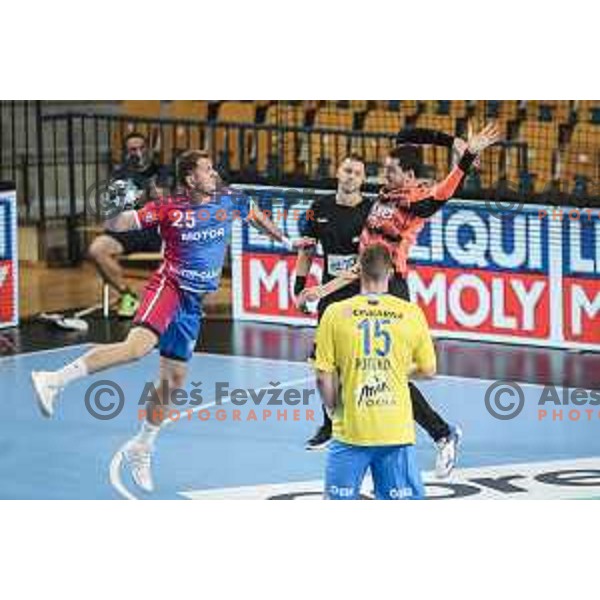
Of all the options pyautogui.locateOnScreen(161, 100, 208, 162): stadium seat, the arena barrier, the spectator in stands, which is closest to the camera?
the spectator in stands

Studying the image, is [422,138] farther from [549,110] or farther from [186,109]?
[186,109]

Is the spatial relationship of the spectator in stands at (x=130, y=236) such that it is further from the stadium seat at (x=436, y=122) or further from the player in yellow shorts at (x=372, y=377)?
the player in yellow shorts at (x=372, y=377)

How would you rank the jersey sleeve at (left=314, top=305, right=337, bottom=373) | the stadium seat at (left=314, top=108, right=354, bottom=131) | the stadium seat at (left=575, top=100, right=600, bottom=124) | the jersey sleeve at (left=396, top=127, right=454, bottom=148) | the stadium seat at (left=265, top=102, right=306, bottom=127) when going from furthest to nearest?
the stadium seat at (left=265, top=102, right=306, bottom=127), the stadium seat at (left=314, top=108, right=354, bottom=131), the stadium seat at (left=575, top=100, right=600, bottom=124), the jersey sleeve at (left=396, top=127, right=454, bottom=148), the jersey sleeve at (left=314, top=305, right=337, bottom=373)

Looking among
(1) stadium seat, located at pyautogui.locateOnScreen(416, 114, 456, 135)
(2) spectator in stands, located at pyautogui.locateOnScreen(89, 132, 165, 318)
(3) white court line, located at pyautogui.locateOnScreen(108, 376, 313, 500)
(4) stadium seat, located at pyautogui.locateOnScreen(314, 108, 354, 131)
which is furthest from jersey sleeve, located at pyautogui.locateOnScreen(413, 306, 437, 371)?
(4) stadium seat, located at pyautogui.locateOnScreen(314, 108, 354, 131)

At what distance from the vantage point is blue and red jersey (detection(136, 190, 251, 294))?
36.2 ft

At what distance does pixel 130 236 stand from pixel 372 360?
613 centimetres

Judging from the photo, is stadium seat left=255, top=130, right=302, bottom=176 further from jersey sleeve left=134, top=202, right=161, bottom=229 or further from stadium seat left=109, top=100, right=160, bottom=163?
jersey sleeve left=134, top=202, right=161, bottom=229

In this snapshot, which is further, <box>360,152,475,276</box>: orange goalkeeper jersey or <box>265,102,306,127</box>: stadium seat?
<box>265,102,306,127</box>: stadium seat

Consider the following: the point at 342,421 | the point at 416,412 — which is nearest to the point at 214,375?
the point at 416,412

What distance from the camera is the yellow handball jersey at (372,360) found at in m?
8.80

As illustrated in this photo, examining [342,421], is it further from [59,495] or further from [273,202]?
[273,202]

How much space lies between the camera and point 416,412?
1087 centimetres

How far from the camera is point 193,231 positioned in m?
11.1

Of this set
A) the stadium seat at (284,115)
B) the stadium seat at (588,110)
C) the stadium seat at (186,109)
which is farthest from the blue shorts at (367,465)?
the stadium seat at (186,109)
